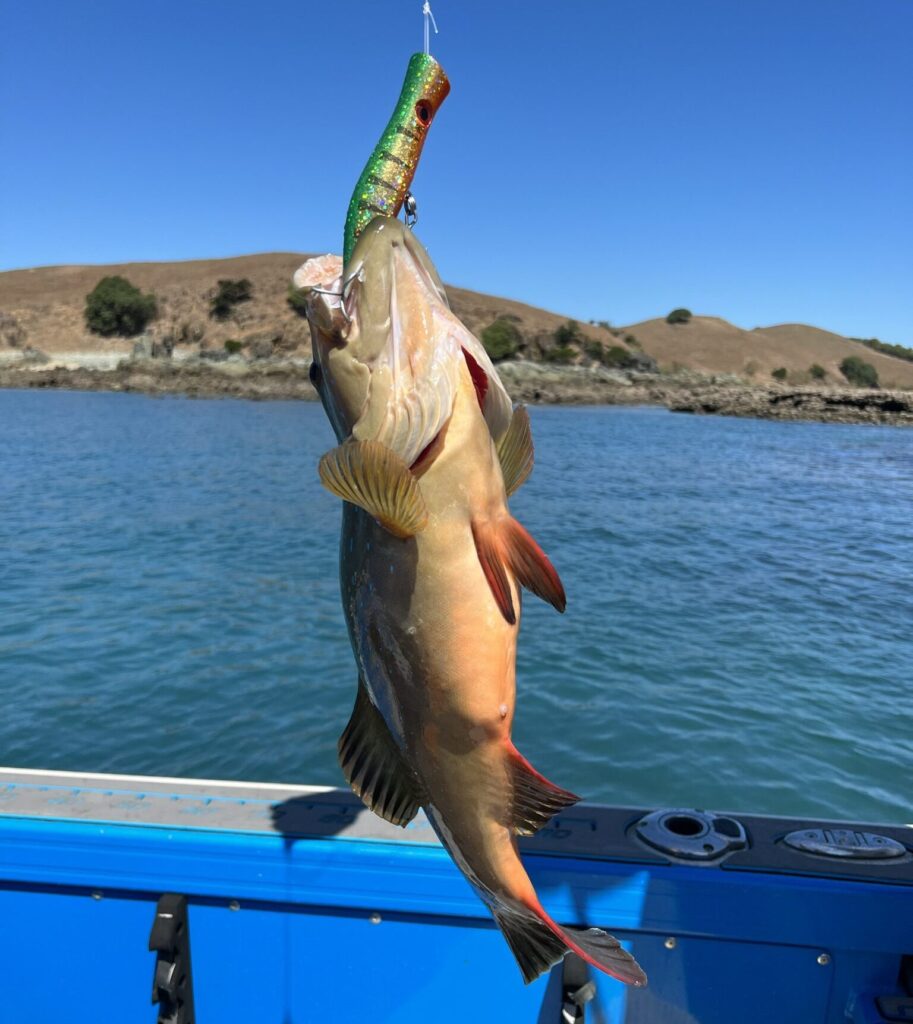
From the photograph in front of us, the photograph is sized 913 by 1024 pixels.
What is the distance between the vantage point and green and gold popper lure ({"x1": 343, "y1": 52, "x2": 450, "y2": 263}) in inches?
65.9

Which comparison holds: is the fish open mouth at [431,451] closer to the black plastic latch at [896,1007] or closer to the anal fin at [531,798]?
the anal fin at [531,798]

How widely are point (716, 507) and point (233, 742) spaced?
52.0ft

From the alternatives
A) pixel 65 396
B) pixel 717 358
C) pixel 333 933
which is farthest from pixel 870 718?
pixel 717 358

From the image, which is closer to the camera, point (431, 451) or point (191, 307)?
point (431, 451)

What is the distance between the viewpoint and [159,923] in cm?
279

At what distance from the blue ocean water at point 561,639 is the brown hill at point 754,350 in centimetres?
8832

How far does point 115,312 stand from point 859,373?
97032 mm

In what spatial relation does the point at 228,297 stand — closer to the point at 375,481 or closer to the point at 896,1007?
the point at 896,1007

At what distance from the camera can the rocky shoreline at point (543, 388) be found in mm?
57031

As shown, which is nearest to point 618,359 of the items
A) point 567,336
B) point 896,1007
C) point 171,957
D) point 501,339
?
point 567,336

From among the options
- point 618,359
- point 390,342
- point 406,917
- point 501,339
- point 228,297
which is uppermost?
point 228,297

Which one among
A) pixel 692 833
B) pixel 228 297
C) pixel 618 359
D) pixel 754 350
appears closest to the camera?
pixel 692 833

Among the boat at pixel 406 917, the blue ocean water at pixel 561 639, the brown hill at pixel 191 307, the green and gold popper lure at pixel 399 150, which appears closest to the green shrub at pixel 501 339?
the brown hill at pixel 191 307

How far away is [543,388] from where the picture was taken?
6669 cm
